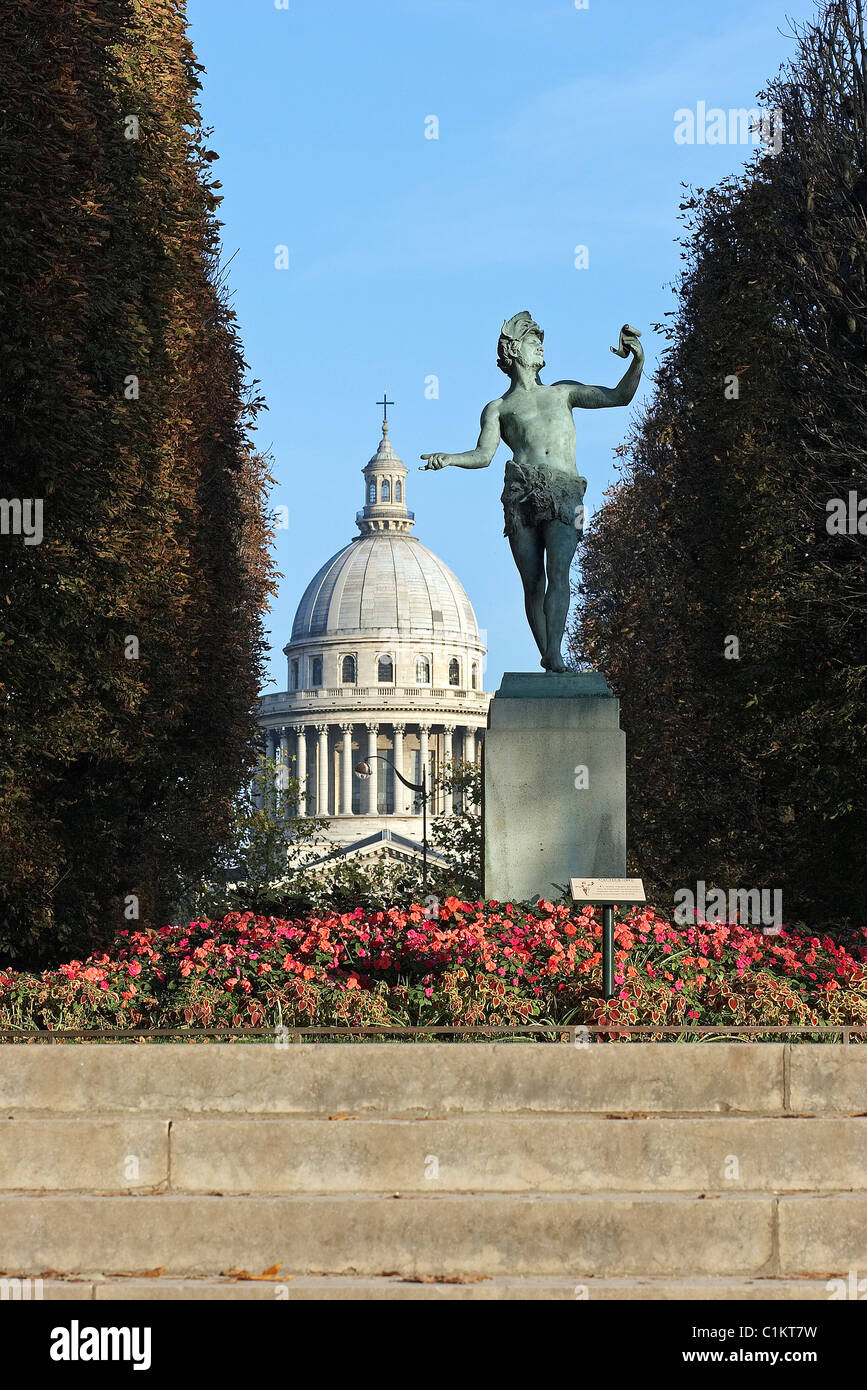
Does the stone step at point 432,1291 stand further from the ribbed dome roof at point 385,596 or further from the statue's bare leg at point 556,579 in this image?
the ribbed dome roof at point 385,596

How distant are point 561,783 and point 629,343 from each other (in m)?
3.86

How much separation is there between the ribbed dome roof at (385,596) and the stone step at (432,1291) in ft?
568

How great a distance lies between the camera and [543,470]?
16.9 m

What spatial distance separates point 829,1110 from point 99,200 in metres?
14.7

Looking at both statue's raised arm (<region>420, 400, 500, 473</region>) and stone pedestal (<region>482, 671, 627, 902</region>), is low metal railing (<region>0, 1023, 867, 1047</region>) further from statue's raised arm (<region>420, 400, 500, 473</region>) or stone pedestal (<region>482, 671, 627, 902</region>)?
statue's raised arm (<region>420, 400, 500, 473</region>)

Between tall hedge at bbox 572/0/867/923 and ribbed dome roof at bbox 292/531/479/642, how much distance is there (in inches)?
5765

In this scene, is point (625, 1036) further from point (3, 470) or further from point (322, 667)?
point (322, 667)

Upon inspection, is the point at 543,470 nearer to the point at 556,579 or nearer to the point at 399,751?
the point at 556,579

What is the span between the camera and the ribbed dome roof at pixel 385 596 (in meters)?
186

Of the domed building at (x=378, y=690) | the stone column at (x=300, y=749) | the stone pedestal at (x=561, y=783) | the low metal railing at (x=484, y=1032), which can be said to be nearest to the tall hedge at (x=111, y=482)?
the stone pedestal at (x=561, y=783)

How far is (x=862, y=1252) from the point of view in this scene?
33.1ft

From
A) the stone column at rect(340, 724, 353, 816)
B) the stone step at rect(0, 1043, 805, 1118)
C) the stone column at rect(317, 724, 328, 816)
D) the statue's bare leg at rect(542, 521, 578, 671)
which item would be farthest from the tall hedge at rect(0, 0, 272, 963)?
the stone column at rect(340, 724, 353, 816)

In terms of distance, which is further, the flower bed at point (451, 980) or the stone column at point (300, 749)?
the stone column at point (300, 749)

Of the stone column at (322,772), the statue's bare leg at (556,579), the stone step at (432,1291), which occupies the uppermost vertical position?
the stone column at (322,772)
